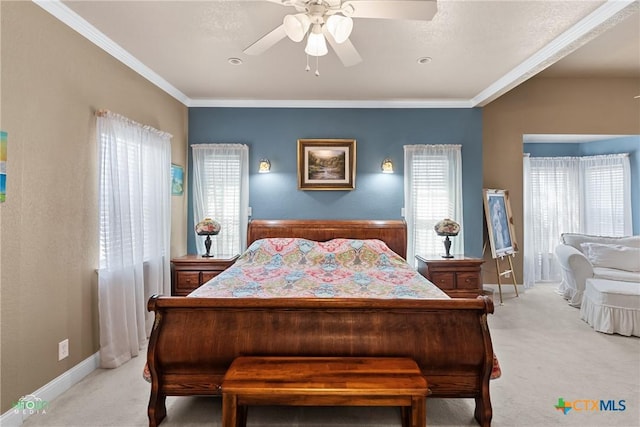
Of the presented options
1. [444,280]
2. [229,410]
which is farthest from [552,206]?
[229,410]

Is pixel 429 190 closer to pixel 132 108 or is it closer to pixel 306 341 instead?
pixel 306 341

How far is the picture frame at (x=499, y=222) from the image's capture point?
4730 millimetres

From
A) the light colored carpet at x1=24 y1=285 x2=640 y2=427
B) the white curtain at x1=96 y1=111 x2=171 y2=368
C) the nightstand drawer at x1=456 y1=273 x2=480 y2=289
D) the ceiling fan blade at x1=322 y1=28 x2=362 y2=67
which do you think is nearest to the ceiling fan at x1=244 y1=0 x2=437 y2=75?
the ceiling fan blade at x1=322 y1=28 x2=362 y2=67

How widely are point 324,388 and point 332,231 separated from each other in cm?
292

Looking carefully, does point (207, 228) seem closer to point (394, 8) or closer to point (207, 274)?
point (207, 274)

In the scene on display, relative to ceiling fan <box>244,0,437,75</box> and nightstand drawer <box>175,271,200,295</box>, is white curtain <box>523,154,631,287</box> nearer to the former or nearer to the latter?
ceiling fan <box>244,0,437,75</box>

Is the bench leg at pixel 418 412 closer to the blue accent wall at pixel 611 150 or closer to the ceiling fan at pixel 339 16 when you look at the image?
the ceiling fan at pixel 339 16

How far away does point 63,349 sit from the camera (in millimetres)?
2486

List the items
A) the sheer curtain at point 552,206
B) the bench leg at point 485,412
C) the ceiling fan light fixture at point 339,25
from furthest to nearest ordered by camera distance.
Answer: the sheer curtain at point 552,206
the bench leg at point 485,412
the ceiling fan light fixture at point 339,25

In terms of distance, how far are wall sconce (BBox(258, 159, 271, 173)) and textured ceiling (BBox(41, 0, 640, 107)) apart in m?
0.80

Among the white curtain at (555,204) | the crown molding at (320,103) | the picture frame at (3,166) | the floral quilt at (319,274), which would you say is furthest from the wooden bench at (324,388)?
the white curtain at (555,204)

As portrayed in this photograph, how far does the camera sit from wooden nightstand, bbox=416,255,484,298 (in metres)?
4.21

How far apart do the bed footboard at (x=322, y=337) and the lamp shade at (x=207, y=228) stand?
88.7 inches

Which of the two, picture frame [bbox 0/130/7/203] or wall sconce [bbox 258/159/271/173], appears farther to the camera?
wall sconce [bbox 258/159/271/173]
